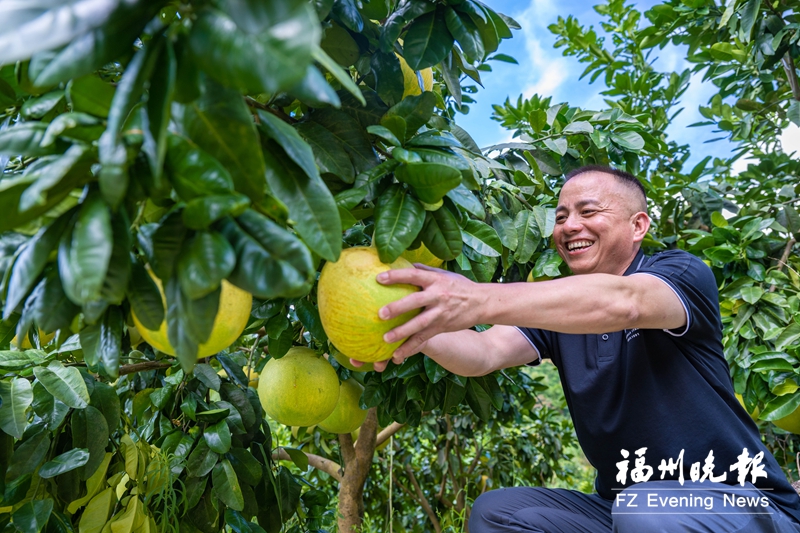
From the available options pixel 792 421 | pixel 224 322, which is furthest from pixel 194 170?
pixel 792 421

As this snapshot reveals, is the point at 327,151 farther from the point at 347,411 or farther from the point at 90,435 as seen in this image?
the point at 347,411

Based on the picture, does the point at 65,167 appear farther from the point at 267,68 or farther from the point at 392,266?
the point at 392,266

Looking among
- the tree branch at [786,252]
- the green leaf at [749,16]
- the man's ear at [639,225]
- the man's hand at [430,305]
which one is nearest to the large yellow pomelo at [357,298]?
the man's hand at [430,305]

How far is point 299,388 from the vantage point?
1.61 m

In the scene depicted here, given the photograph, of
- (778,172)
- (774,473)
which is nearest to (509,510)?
(774,473)

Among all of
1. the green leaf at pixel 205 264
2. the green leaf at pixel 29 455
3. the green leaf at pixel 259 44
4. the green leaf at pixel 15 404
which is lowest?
the green leaf at pixel 29 455

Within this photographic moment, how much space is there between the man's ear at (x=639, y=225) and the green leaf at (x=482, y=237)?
1001 mm

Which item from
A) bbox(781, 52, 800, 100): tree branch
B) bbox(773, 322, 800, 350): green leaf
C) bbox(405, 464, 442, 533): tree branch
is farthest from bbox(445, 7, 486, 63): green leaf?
bbox(405, 464, 442, 533): tree branch

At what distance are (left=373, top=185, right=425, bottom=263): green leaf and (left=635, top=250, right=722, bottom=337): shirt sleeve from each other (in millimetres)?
934

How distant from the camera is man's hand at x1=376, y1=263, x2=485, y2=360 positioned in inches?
39.0

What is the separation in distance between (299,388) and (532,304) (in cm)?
71

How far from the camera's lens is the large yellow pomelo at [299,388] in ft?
5.31

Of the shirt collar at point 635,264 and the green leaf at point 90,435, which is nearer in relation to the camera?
the green leaf at point 90,435

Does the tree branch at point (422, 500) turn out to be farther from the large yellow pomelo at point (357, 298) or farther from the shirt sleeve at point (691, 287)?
the large yellow pomelo at point (357, 298)
